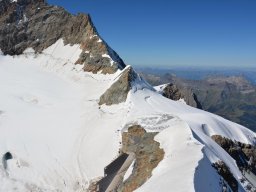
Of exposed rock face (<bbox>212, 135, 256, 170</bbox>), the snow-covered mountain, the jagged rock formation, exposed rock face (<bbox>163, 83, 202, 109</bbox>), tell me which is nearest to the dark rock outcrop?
exposed rock face (<bbox>212, 135, 256, 170</bbox>)

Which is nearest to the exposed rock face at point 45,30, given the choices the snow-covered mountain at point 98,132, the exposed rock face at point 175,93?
the snow-covered mountain at point 98,132

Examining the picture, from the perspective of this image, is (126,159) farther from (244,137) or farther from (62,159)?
(244,137)

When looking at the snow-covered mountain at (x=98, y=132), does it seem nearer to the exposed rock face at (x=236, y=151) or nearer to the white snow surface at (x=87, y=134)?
the white snow surface at (x=87, y=134)

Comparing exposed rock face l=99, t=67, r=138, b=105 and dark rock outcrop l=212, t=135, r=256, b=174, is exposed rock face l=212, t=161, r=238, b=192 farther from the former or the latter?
exposed rock face l=99, t=67, r=138, b=105

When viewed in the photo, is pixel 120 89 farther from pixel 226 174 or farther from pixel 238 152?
pixel 226 174

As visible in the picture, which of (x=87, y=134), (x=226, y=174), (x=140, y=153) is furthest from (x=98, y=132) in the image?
(x=226, y=174)

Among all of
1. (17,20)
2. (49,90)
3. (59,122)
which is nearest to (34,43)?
(17,20)
